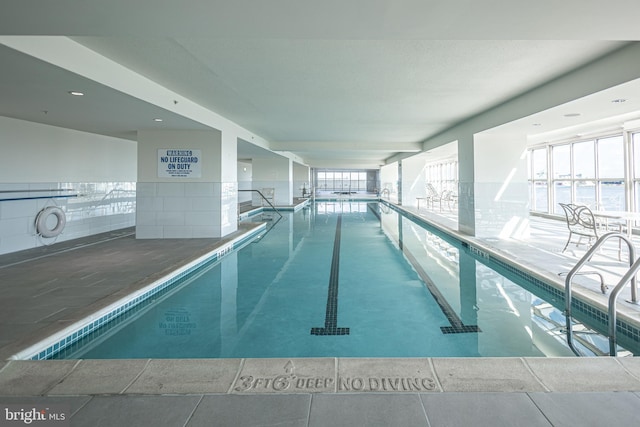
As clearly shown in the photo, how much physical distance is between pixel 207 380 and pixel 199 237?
15.3 feet

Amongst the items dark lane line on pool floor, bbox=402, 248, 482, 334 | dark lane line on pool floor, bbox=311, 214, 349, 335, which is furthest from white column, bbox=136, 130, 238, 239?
dark lane line on pool floor, bbox=402, 248, 482, 334

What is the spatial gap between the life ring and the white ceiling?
4.41 ft

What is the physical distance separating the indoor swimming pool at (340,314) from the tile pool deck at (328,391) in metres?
0.57

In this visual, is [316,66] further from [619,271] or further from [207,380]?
[619,271]

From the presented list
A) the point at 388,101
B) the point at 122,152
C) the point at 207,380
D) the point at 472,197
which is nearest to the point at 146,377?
the point at 207,380

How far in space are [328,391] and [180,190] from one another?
17.0 ft

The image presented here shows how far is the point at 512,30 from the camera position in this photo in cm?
208

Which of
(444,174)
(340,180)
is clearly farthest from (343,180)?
(444,174)

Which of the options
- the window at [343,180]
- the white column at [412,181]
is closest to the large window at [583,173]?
the white column at [412,181]

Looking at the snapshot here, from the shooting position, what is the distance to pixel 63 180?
5.66 metres

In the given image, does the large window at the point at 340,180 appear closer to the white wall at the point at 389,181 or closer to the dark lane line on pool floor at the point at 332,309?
the white wall at the point at 389,181

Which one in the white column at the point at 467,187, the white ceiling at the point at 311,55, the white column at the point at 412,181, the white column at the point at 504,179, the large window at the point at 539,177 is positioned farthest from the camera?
the white column at the point at 412,181

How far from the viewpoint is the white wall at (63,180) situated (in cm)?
475

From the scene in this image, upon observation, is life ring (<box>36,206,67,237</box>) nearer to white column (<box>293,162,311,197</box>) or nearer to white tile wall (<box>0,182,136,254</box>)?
white tile wall (<box>0,182,136,254</box>)
